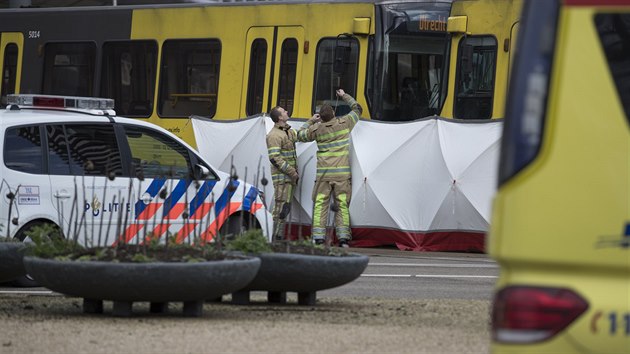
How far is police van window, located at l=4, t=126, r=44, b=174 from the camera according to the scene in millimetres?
14508

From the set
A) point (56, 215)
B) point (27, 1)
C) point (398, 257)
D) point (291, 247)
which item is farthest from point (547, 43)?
point (27, 1)

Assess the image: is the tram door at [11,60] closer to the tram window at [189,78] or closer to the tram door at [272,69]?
the tram window at [189,78]

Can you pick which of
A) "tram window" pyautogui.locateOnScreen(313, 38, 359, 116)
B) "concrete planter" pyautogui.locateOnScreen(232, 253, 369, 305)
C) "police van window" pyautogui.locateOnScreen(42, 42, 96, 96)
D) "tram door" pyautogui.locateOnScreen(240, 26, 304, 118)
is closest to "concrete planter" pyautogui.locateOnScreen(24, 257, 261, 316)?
"concrete planter" pyautogui.locateOnScreen(232, 253, 369, 305)

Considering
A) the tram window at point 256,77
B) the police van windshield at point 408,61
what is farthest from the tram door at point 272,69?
the police van windshield at point 408,61

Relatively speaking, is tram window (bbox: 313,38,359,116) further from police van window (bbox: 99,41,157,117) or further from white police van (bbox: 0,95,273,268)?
white police van (bbox: 0,95,273,268)

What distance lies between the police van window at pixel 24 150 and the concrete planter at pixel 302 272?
147 inches

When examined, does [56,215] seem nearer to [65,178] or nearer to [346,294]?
[65,178]

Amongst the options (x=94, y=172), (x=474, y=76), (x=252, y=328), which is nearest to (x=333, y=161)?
(x=474, y=76)

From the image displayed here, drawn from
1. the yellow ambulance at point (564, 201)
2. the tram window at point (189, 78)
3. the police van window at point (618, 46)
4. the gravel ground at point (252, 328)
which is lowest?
the gravel ground at point (252, 328)

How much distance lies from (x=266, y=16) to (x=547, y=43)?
17722mm

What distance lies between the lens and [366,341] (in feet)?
31.1

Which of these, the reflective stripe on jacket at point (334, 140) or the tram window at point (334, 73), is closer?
the reflective stripe on jacket at point (334, 140)

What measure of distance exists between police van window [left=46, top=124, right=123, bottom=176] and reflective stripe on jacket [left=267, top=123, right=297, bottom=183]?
5.40 m

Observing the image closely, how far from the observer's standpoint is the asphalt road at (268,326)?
363 inches
